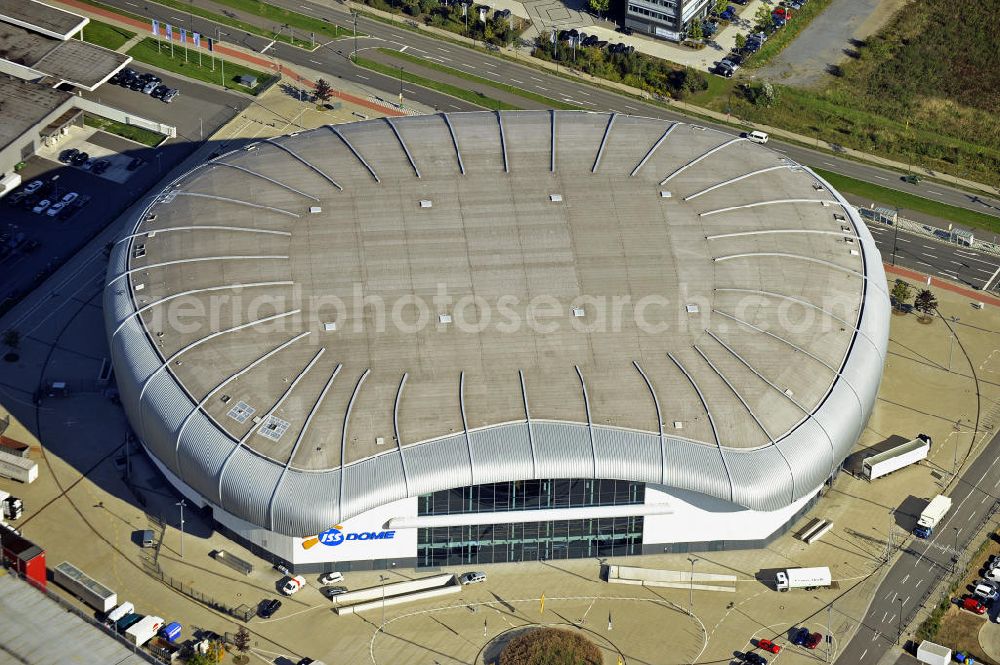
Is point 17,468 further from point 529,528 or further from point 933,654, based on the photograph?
point 933,654

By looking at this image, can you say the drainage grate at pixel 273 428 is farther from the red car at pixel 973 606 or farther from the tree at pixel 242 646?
the red car at pixel 973 606

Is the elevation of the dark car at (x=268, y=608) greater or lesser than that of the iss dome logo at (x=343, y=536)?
lesser

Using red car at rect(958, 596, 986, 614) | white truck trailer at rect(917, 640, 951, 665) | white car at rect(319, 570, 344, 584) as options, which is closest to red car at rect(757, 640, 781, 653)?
white truck trailer at rect(917, 640, 951, 665)

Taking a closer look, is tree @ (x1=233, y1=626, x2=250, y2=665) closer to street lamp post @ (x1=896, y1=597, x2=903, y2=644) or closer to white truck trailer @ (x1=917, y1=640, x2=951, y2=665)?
street lamp post @ (x1=896, y1=597, x2=903, y2=644)

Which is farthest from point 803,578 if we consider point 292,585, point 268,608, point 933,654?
point 268,608

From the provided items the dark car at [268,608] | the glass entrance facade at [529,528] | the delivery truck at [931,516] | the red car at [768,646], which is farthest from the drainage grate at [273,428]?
the delivery truck at [931,516]
